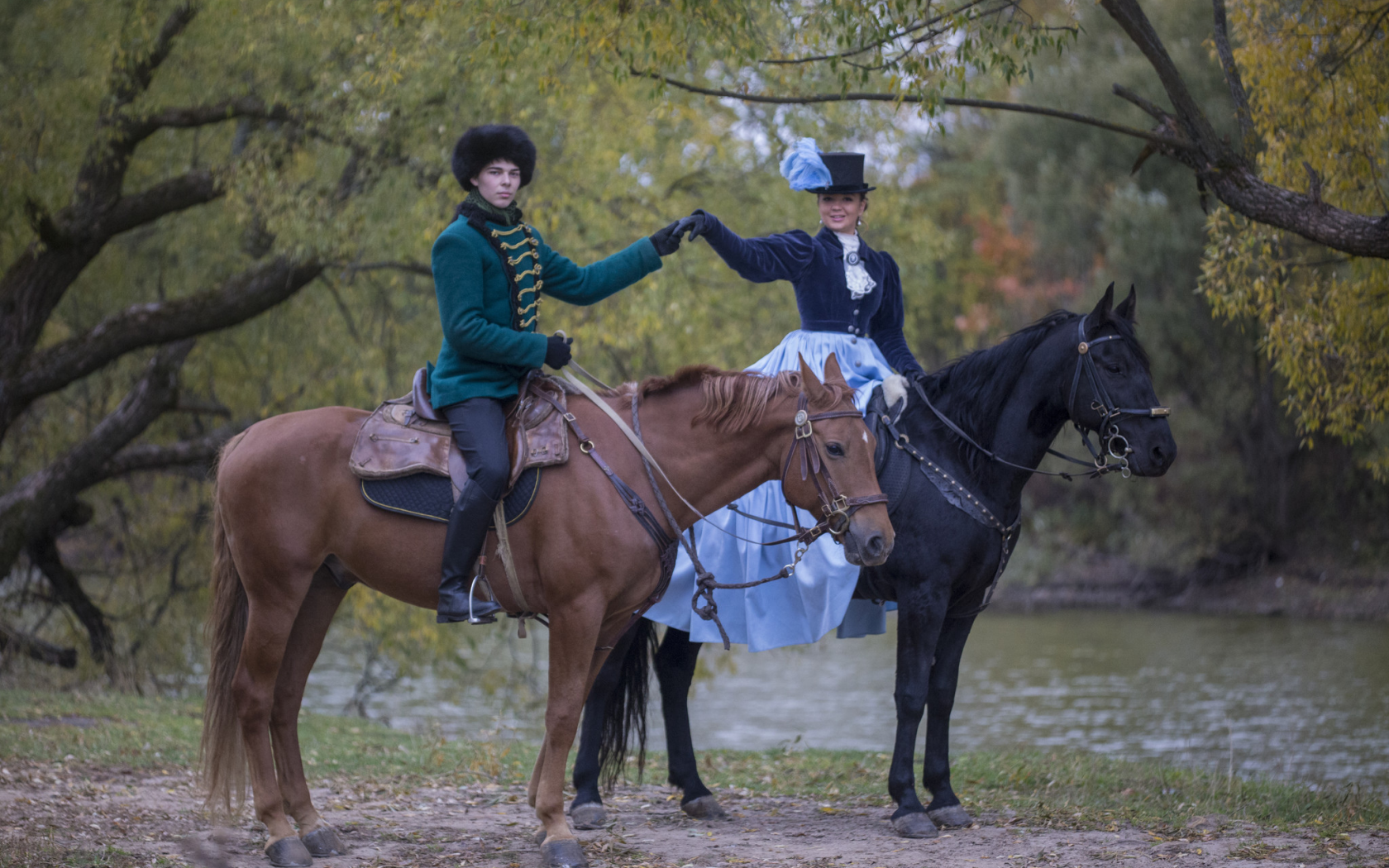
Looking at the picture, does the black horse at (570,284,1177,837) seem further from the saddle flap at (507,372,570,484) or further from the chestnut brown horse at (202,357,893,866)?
the saddle flap at (507,372,570,484)

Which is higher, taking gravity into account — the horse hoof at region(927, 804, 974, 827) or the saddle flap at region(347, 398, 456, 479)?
the saddle flap at region(347, 398, 456, 479)

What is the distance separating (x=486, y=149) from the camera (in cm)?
489

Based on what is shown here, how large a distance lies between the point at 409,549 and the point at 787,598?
1.82 m

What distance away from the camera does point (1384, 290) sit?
24.3 ft

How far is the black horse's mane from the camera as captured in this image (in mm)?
5543

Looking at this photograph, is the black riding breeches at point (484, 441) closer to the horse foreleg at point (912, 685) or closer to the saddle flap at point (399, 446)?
the saddle flap at point (399, 446)

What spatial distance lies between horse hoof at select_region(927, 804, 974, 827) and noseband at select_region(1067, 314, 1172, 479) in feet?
5.67

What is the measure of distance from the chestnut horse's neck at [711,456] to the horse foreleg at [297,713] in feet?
5.44

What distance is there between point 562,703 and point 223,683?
1.52 meters

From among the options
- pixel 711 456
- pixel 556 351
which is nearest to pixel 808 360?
pixel 711 456

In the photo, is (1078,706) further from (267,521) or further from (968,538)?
(267,521)

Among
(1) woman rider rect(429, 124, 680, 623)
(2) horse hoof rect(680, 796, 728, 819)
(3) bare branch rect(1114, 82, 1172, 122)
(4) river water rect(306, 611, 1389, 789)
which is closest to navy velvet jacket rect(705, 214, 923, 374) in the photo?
(1) woman rider rect(429, 124, 680, 623)

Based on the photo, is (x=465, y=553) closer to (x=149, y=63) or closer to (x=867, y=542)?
(x=867, y=542)

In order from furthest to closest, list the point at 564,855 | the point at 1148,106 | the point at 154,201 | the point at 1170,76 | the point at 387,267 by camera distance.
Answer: the point at 387,267
the point at 154,201
the point at 1148,106
the point at 1170,76
the point at 564,855
